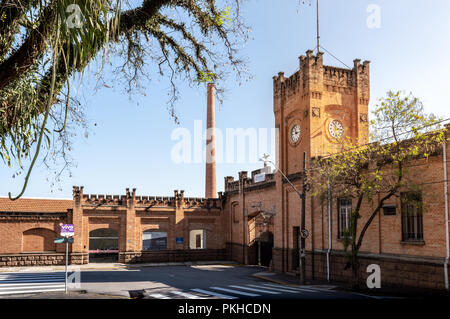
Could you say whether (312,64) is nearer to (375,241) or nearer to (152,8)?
(375,241)

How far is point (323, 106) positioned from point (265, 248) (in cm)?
1519

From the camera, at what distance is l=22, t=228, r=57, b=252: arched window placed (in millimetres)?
35000

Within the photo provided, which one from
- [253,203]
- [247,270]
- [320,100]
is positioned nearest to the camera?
[320,100]

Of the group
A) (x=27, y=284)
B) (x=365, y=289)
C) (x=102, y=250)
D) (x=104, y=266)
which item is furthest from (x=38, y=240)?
(x=365, y=289)

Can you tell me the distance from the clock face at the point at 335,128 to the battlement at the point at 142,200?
59.8 feet

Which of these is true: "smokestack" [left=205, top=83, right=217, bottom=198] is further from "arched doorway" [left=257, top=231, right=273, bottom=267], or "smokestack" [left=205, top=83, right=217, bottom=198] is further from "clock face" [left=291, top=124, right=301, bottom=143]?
"clock face" [left=291, top=124, right=301, bottom=143]

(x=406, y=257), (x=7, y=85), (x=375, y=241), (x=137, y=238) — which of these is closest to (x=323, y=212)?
(x=375, y=241)

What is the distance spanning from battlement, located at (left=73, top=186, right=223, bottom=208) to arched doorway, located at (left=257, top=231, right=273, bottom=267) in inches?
277

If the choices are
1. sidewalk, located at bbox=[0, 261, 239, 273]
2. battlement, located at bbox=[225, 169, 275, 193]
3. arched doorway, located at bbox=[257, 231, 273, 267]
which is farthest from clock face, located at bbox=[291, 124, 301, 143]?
sidewalk, located at bbox=[0, 261, 239, 273]

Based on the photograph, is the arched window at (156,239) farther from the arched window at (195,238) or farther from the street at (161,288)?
the street at (161,288)

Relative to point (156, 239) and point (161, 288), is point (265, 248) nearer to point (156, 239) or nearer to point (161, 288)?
point (156, 239)

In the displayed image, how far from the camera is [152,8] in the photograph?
18.8 feet

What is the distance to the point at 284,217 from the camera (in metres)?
29.5

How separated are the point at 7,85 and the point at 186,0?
2.88 metres
